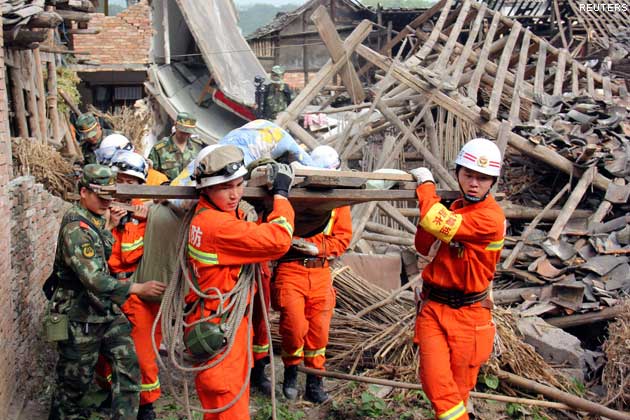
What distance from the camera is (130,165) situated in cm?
555

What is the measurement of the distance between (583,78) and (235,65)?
8.42 metres

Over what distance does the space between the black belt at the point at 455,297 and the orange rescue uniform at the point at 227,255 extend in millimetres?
1240

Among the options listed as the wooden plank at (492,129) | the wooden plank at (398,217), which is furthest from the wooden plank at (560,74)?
the wooden plank at (398,217)

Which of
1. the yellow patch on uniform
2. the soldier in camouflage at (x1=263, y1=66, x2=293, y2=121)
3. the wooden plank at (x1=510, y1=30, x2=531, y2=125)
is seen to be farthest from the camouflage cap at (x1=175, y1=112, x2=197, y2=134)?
the soldier in camouflage at (x1=263, y1=66, x2=293, y2=121)

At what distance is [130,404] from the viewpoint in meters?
4.95

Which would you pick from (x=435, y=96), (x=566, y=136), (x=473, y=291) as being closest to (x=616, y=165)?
(x=566, y=136)

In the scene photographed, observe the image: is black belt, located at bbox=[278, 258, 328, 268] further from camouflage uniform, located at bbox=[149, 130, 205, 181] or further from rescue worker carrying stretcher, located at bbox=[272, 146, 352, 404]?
camouflage uniform, located at bbox=[149, 130, 205, 181]

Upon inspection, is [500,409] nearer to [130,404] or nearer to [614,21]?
[130,404]

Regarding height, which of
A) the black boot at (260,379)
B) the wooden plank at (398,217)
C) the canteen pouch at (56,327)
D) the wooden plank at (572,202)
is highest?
the canteen pouch at (56,327)

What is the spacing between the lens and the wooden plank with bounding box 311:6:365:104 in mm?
9555

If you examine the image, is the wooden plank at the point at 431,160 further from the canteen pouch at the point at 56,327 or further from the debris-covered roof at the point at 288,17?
the debris-covered roof at the point at 288,17

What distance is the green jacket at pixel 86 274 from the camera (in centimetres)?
467

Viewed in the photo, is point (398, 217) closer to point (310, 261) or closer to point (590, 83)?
point (310, 261)

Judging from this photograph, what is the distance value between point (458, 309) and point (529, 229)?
490 centimetres
